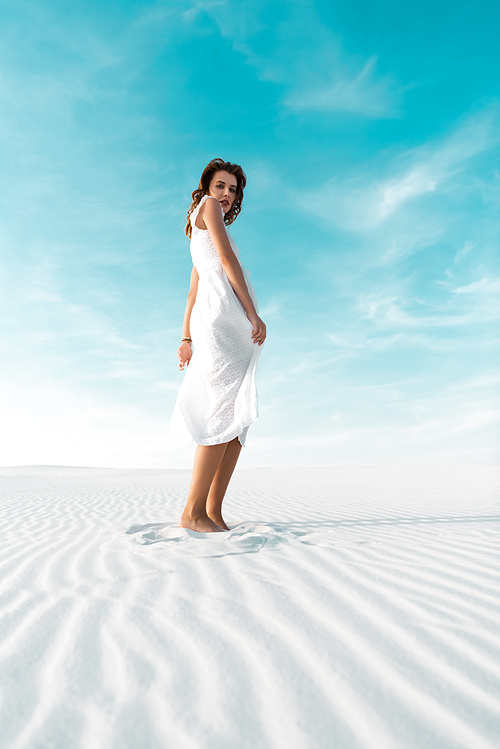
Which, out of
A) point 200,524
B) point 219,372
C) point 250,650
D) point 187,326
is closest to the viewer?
point 250,650

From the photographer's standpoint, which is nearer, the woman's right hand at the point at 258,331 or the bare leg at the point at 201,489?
the bare leg at the point at 201,489

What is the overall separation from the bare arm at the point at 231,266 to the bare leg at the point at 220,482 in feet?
2.53

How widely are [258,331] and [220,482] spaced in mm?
1074

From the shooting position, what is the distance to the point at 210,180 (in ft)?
11.1

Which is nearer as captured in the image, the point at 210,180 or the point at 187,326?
the point at 210,180

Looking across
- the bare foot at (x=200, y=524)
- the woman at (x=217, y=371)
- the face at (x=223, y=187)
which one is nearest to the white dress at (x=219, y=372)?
the woman at (x=217, y=371)

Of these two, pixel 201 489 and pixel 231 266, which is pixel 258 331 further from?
pixel 201 489

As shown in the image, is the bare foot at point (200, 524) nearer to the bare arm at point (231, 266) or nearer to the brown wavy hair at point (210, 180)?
the bare arm at point (231, 266)

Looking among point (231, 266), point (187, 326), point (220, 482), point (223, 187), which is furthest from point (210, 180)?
point (220, 482)

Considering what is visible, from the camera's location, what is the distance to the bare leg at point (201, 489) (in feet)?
9.04

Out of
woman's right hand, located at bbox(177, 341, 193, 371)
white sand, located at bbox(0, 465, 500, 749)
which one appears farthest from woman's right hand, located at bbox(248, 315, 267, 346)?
white sand, located at bbox(0, 465, 500, 749)

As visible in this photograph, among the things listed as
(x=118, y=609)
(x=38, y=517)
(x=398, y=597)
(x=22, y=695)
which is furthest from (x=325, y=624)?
(x=38, y=517)

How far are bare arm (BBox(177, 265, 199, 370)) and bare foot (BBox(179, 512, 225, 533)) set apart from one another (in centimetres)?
118

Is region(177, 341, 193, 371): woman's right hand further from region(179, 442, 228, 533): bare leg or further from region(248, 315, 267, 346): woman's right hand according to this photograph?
region(179, 442, 228, 533): bare leg
